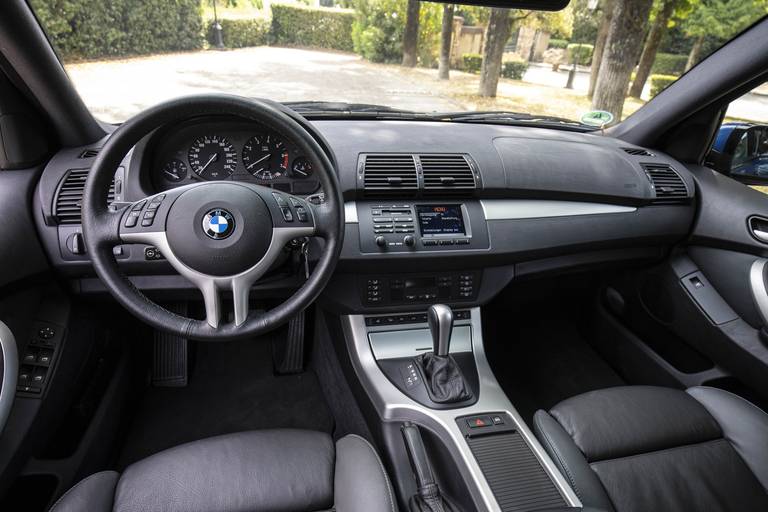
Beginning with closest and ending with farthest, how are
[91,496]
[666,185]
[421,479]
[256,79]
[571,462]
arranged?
[91,496], [571,462], [421,479], [666,185], [256,79]

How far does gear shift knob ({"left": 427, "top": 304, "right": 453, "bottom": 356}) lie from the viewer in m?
1.75

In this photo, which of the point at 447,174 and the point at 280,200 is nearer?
the point at 280,200

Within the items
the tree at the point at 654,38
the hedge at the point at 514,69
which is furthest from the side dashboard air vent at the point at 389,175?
the tree at the point at 654,38

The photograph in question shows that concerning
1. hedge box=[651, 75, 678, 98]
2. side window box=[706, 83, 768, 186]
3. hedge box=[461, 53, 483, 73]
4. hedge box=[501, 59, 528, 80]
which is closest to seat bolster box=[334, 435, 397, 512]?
hedge box=[651, 75, 678, 98]

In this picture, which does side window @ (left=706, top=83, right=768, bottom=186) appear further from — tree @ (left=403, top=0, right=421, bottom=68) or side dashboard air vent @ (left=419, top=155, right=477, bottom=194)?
tree @ (left=403, top=0, right=421, bottom=68)

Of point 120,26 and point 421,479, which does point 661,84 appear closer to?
point 421,479

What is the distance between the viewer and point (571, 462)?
1477 mm

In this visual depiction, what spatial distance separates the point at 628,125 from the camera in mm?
2430

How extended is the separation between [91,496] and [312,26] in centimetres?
237

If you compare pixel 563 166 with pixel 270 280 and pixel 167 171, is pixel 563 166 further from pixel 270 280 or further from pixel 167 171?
pixel 167 171

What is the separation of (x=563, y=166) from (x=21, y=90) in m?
2.10

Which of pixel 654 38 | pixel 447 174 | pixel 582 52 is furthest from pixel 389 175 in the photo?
pixel 654 38

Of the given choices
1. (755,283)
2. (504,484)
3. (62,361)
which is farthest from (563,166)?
(62,361)

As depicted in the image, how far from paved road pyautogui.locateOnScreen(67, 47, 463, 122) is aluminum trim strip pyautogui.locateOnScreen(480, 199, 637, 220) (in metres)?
0.66
